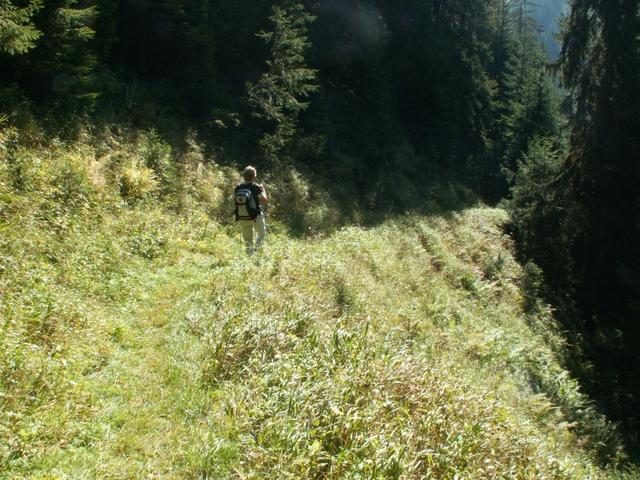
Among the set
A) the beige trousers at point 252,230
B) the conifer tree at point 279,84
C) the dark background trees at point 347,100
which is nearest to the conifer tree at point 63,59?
the dark background trees at point 347,100

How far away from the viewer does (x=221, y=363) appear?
19.1 ft

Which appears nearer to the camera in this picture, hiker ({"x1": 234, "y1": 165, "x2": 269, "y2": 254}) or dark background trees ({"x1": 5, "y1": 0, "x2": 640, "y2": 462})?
hiker ({"x1": 234, "y1": 165, "x2": 269, "y2": 254})

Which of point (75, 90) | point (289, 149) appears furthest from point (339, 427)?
point (289, 149)

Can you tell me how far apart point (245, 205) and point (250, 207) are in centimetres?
12

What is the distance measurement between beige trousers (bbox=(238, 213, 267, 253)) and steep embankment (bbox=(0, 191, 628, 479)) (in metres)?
0.40

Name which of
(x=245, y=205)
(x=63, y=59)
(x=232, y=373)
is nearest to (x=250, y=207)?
(x=245, y=205)

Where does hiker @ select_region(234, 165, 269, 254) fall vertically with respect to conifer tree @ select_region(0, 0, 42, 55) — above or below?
below

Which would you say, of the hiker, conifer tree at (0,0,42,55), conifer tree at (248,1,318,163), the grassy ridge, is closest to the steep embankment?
the grassy ridge

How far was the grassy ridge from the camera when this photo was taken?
439 cm

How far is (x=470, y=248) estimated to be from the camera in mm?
20516

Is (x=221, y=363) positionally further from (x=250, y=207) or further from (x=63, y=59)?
(x=63, y=59)

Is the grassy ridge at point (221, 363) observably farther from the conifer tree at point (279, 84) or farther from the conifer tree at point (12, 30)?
the conifer tree at point (279, 84)

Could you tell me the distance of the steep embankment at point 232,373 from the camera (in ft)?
14.3

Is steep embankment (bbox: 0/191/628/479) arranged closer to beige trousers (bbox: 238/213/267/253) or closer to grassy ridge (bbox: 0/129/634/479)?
grassy ridge (bbox: 0/129/634/479)
